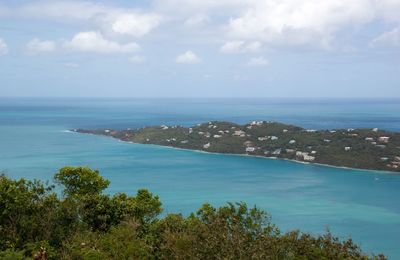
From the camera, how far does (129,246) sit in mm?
13805

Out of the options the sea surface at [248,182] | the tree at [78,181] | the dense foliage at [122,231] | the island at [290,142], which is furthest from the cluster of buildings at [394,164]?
the tree at [78,181]

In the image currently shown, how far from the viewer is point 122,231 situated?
600 inches

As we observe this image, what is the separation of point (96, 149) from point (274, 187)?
41.9 metres

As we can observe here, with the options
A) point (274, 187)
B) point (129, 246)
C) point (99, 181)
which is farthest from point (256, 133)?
point (129, 246)

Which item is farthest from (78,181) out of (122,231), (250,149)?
(250,149)

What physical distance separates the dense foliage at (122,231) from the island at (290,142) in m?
59.8

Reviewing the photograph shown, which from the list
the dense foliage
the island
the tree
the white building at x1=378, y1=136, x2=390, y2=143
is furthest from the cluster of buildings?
the tree

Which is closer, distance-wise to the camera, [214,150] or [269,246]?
[269,246]

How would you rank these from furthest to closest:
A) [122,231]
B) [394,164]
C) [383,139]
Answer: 1. [383,139]
2. [394,164]
3. [122,231]

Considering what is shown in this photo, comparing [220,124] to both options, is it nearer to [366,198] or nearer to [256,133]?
[256,133]

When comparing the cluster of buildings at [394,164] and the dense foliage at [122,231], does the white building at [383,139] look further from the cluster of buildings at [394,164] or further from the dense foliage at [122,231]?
the dense foliage at [122,231]

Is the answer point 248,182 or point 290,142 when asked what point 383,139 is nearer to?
point 290,142

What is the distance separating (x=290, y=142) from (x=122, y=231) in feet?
243

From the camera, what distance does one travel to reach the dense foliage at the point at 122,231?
12.7 m
